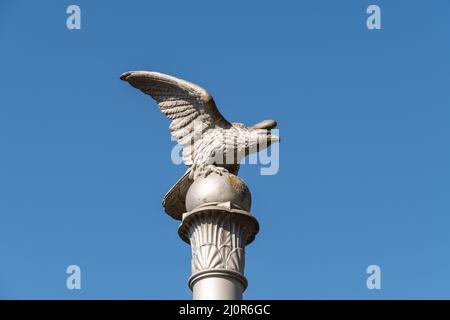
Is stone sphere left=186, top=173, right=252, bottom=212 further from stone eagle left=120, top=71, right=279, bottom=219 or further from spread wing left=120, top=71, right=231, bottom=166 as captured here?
spread wing left=120, top=71, right=231, bottom=166

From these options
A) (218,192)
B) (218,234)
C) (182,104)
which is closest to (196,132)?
(182,104)

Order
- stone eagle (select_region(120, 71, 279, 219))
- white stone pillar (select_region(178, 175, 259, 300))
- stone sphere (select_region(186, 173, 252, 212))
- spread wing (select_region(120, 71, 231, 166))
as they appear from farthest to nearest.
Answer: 1. spread wing (select_region(120, 71, 231, 166))
2. stone eagle (select_region(120, 71, 279, 219))
3. stone sphere (select_region(186, 173, 252, 212))
4. white stone pillar (select_region(178, 175, 259, 300))

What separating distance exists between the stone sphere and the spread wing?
89cm

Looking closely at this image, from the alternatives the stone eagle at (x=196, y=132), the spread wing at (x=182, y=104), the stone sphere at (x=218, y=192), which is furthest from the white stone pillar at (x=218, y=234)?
the spread wing at (x=182, y=104)

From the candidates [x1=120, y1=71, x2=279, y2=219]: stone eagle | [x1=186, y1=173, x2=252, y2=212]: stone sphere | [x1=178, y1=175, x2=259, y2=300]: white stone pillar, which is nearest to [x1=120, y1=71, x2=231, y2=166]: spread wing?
[x1=120, y1=71, x2=279, y2=219]: stone eagle

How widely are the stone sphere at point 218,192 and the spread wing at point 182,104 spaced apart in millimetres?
888

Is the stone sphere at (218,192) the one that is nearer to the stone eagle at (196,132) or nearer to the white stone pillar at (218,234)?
the white stone pillar at (218,234)

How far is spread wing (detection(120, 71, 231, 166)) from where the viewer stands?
28094 millimetres

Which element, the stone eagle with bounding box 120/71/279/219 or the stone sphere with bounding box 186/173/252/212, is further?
the stone eagle with bounding box 120/71/279/219

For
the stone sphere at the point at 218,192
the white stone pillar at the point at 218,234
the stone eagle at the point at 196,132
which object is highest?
the stone eagle at the point at 196,132

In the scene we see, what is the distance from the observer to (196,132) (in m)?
28.1

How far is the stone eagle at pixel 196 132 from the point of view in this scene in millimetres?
27500

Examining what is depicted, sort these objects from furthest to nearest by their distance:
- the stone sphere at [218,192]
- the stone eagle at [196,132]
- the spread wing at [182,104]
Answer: the spread wing at [182,104] < the stone eagle at [196,132] < the stone sphere at [218,192]

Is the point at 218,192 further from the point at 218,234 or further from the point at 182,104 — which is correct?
the point at 182,104
